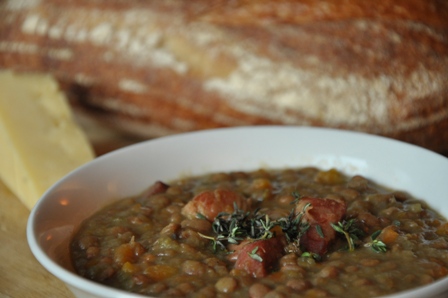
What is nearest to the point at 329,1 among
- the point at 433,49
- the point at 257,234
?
the point at 433,49

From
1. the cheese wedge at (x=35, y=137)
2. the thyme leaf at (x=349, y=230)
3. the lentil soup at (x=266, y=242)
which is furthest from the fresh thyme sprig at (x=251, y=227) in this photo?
the cheese wedge at (x=35, y=137)

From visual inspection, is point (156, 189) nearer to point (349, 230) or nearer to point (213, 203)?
point (213, 203)

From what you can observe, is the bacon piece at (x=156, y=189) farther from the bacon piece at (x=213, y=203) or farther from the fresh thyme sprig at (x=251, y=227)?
the fresh thyme sprig at (x=251, y=227)

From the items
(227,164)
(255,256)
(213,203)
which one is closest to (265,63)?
(227,164)

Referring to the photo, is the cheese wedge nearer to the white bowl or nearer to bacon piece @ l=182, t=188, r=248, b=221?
the white bowl

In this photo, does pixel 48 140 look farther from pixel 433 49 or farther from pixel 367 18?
pixel 433 49

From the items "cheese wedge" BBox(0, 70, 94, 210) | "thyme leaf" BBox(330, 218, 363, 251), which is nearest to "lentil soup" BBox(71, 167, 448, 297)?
"thyme leaf" BBox(330, 218, 363, 251)
